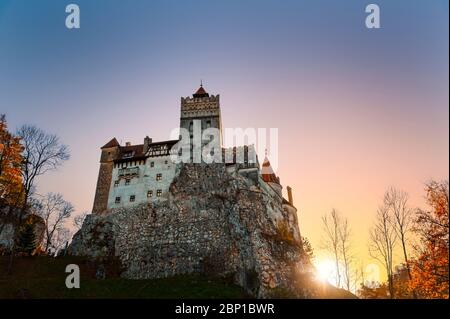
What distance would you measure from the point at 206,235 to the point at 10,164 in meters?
24.5

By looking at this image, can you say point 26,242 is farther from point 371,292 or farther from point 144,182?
point 371,292

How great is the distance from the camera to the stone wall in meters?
39.7

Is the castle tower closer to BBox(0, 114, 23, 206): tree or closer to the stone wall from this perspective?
the stone wall

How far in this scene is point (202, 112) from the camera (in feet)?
183

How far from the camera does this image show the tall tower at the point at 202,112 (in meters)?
54.6

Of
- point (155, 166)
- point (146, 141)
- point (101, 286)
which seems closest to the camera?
point (101, 286)

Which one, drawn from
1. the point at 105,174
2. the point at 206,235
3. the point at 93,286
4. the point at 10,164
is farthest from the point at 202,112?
the point at 93,286

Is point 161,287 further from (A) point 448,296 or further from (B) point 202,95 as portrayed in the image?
(B) point 202,95

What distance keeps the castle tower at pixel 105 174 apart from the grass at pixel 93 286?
1055cm

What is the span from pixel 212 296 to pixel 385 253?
1921 centimetres

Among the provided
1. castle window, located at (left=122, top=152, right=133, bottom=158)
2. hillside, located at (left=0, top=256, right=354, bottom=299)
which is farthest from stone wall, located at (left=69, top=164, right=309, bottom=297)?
castle window, located at (left=122, top=152, right=133, bottom=158)

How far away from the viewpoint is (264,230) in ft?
143

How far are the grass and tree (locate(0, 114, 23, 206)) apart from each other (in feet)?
27.4
